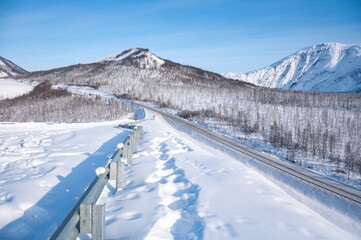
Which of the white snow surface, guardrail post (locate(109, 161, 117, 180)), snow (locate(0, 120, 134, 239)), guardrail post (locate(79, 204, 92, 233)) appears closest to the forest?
the white snow surface

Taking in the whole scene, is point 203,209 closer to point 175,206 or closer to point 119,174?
point 175,206

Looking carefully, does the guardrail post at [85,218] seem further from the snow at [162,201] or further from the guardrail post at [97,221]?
the snow at [162,201]

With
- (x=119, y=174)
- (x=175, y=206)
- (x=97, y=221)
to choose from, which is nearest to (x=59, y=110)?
(x=119, y=174)

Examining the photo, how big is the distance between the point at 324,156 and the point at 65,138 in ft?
64.4

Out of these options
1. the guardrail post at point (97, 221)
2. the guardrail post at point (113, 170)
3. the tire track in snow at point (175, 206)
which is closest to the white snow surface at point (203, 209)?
the tire track in snow at point (175, 206)

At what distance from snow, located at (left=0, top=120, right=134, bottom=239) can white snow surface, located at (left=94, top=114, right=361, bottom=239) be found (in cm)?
110

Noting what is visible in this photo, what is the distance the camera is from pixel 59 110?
57.7 meters

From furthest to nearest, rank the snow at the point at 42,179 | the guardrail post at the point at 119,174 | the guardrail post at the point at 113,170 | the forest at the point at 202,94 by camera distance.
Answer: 1. the forest at the point at 202,94
2. the guardrail post at the point at 119,174
3. the guardrail post at the point at 113,170
4. the snow at the point at 42,179

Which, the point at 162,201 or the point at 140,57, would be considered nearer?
the point at 162,201

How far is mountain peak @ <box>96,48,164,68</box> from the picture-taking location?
15200cm

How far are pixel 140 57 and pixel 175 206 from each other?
16310cm

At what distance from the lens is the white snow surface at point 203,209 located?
463 cm

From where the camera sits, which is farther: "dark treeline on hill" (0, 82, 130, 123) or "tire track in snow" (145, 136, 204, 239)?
"dark treeline on hill" (0, 82, 130, 123)

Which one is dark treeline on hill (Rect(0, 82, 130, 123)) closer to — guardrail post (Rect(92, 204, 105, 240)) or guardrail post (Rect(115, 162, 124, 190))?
guardrail post (Rect(115, 162, 124, 190))
